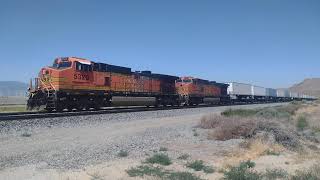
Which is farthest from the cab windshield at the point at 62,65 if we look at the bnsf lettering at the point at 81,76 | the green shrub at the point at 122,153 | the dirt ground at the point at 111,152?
the green shrub at the point at 122,153

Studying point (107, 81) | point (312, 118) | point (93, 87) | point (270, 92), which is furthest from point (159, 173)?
point (270, 92)

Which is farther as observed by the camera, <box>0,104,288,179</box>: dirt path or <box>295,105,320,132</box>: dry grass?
<box>295,105,320,132</box>: dry grass

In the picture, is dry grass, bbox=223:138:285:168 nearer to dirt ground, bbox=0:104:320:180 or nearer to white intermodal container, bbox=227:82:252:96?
dirt ground, bbox=0:104:320:180

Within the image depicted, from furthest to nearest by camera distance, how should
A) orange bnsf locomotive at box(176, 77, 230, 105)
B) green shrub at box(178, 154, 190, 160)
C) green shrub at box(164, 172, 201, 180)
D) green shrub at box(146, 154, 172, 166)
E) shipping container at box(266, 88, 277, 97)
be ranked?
shipping container at box(266, 88, 277, 97)
orange bnsf locomotive at box(176, 77, 230, 105)
green shrub at box(178, 154, 190, 160)
green shrub at box(146, 154, 172, 166)
green shrub at box(164, 172, 201, 180)

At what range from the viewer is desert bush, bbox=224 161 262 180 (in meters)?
9.52

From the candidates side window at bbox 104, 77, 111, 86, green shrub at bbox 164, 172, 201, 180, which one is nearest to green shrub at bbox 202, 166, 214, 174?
green shrub at bbox 164, 172, 201, 180

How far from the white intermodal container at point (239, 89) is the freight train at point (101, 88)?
50.2 feet

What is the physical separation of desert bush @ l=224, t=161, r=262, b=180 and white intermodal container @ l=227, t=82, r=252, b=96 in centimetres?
5263

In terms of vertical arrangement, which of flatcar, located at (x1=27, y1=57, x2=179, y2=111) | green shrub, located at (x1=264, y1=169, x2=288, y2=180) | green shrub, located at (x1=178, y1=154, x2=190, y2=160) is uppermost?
flatcar, located at (x1=27, y1=57, x2=179, y2=111)

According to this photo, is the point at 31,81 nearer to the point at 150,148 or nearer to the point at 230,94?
the point at 150,148

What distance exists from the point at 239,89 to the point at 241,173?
56620mm

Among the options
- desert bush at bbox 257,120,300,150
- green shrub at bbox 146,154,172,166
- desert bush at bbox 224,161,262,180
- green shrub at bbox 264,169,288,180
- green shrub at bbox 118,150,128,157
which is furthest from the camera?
desert bush at bbox 257,120,300,150

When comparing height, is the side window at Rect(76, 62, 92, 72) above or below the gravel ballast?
above

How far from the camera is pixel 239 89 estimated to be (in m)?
65.4
